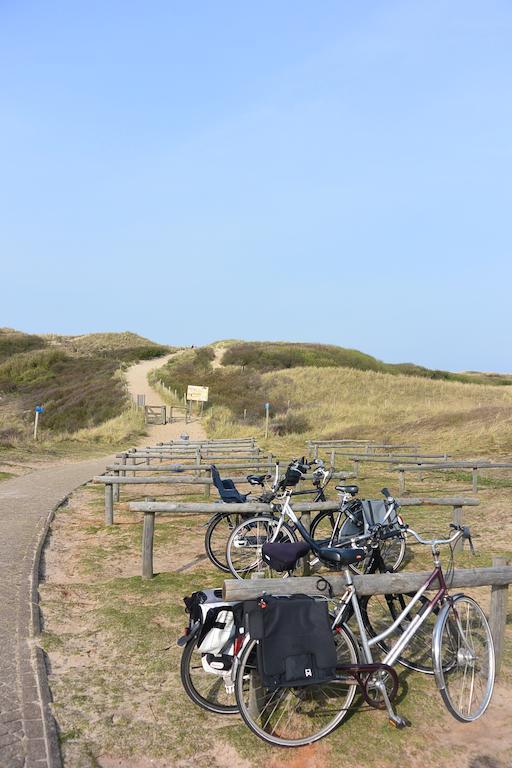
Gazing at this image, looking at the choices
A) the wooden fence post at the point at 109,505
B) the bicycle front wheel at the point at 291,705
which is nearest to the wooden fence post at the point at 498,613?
the bicycle front wheel at the point at 291,705

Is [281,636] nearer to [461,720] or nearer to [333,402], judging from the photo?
[461,720]

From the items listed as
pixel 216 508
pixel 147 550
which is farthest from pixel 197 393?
pixel 147 550

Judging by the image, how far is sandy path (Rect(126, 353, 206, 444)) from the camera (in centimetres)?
2653

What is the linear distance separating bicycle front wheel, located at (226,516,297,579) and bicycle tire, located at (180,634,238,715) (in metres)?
1.88

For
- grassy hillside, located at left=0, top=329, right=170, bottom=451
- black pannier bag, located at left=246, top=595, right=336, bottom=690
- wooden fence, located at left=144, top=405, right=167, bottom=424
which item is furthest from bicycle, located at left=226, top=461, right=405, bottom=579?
wooden fence, located at left=144, top=405, right=167, bottom=424

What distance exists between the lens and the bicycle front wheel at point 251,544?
6.12m

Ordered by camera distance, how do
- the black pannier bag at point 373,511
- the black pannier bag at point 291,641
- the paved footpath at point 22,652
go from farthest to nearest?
the black pannier bag at point 373,511 → the paved footpath at point 22,652 → the black pannier bag at point 291,641

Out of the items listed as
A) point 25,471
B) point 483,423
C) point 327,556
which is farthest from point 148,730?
point 483,423

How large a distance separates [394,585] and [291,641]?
3.11 ft

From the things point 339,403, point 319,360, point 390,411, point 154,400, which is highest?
point 319,360

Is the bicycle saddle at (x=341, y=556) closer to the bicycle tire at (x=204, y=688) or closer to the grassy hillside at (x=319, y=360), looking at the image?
the bicycle tire at (x=204, y=688)

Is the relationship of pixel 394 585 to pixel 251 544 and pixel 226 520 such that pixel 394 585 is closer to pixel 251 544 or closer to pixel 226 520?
pixel 251 544

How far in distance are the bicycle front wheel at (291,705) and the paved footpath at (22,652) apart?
41.2 inches

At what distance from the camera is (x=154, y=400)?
3569cm
